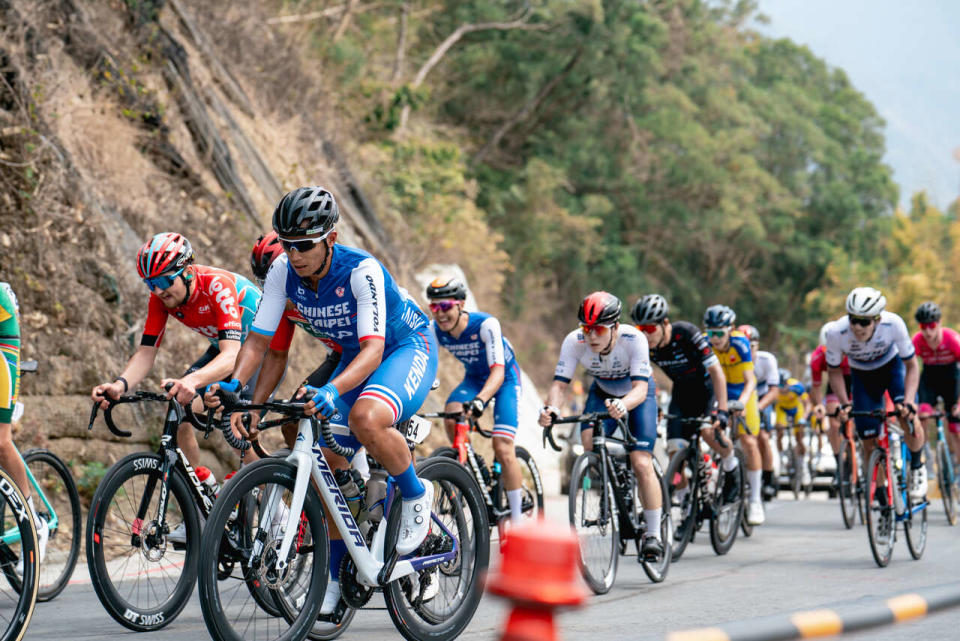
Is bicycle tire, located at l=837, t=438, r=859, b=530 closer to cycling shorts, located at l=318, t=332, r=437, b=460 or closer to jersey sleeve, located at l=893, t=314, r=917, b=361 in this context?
jersey sleeve, located at l=893, t=314, r=917, b=361

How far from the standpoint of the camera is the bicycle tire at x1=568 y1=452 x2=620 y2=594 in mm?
7891

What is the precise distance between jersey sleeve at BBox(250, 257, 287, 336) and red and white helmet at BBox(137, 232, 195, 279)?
1.27 meters

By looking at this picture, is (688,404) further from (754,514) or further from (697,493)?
(754,514)

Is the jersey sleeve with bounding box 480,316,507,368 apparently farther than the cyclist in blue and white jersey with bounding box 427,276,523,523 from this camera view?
Yes

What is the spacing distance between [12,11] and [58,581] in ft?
25.4

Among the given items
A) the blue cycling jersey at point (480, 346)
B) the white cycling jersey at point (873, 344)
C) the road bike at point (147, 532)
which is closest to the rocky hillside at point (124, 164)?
the blue cycling jersey at point (480, 346)

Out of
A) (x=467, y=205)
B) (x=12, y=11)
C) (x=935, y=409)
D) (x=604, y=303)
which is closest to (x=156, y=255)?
(x=604, y=303)

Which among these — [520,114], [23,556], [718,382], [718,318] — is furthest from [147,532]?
[520,114]

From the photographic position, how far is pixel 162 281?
275 inches

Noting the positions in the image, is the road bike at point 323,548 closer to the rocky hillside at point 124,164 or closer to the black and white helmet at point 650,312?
the black and white helmet at point 650,312

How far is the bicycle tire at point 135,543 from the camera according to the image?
603 cm

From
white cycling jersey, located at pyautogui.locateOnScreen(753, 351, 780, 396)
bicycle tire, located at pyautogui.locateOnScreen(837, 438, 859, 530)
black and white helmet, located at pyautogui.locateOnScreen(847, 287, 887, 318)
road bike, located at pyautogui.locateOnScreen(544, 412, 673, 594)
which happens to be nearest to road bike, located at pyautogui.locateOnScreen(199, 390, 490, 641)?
road bike, located at pyautogui.locateOnScreen(544, 412, 673, 594)

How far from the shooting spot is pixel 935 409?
13.3 metres

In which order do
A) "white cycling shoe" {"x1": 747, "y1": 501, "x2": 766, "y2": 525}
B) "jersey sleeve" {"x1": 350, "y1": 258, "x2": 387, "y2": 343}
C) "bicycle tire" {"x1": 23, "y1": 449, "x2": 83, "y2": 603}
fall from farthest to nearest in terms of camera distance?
"white cycling shoe" {"x1": 747, "y1": 501, "x2": 766, "y2": 525} → "bicycle tire" {"x1": 23, "y1": 449, "x2": 83, "y2": 603} → "jersey sleeve" {"x1": 350, "y1": 258, "x2": 387, "y2": 343}
